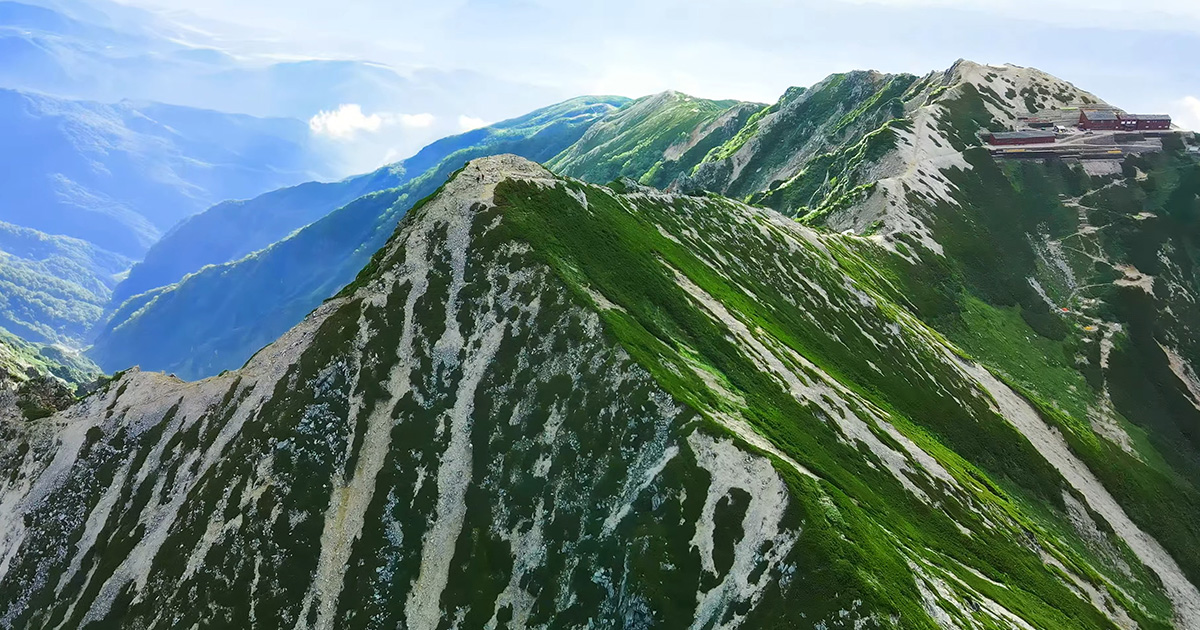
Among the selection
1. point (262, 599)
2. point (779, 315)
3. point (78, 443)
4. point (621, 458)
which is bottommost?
point (262, 599)

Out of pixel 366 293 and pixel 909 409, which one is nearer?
pixel 366 293

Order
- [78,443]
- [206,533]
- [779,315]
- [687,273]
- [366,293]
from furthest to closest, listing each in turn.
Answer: [779,315], [687,273], [78,443], [366,293], [206,533]

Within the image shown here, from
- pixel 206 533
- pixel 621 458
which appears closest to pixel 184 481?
pixel 206 533

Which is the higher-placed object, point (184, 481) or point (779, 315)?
point (779, 315)

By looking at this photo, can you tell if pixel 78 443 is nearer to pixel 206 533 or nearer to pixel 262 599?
pixel 206 533

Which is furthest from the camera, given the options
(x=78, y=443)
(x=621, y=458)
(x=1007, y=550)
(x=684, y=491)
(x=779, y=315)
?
(x=779, y=315)

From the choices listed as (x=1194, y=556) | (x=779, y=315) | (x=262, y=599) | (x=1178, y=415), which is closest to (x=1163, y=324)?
(x=1178, y=415)

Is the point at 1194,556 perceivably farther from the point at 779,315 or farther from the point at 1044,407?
the point at 779,315
